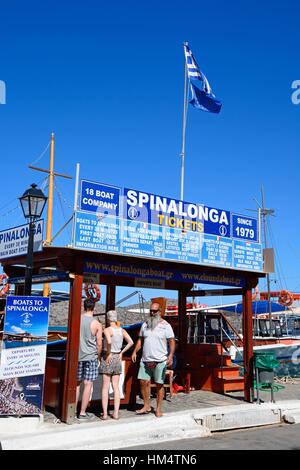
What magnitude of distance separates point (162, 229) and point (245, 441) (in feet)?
14.9

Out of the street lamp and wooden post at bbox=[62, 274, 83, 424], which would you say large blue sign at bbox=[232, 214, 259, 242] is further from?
the street lamp

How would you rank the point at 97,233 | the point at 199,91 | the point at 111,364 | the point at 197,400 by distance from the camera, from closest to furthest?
the point at 111,364 < the point at 97,233 < the point at 197,400 < the point at 199,91

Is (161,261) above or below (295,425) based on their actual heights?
above

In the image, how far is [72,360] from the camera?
9.23m

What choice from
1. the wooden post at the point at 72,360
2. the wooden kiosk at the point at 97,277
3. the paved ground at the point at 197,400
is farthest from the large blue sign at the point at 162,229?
the paved ground at the point at 197,400

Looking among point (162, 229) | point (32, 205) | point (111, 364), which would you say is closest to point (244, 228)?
point (162, 229)

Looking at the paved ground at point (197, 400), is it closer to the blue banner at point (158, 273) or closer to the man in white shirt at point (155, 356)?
the man in white shirt at point (155, 356)

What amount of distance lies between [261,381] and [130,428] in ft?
13.9

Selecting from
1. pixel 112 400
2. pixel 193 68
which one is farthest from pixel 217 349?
pixel 193 68

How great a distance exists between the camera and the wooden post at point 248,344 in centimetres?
1184

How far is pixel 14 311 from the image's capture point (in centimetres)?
869

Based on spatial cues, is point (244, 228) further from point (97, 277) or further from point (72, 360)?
point (72, 360)

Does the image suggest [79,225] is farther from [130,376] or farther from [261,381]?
[261,381]

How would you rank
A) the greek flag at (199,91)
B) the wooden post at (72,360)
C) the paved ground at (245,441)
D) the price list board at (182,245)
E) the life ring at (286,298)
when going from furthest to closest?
the life ring at (286,298)
the greek flag at (199,91)
the price list board at (182,245)
the wooden post at (72,360)
the paved ground at (245,441)
